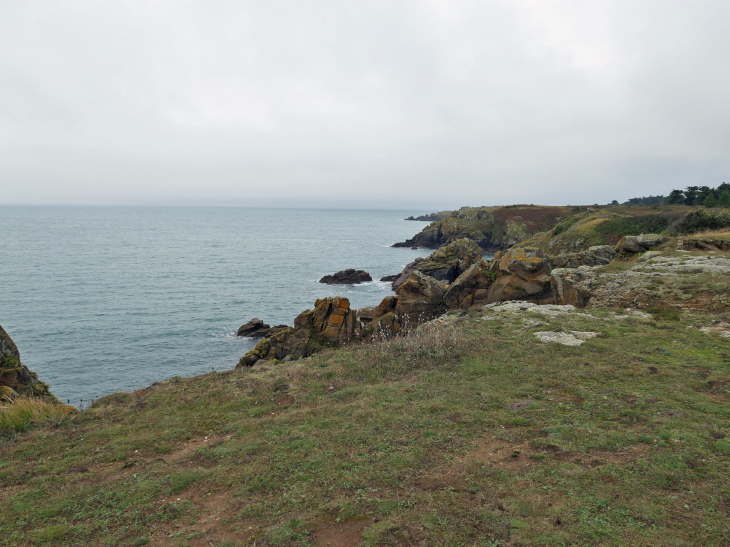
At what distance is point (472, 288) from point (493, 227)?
334 feet

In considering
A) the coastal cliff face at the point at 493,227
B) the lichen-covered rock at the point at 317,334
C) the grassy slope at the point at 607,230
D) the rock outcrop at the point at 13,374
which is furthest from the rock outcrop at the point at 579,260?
the coastal cliff face at the point at 493,227

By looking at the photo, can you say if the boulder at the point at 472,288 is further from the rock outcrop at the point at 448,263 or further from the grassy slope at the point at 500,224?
the grassy slope at the point at 500,224

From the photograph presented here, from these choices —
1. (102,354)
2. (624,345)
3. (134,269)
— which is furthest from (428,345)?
(134,269)

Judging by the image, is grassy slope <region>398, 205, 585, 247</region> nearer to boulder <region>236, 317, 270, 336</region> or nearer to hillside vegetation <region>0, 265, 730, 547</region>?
boulder <region>236, 317, 270, 336</region>

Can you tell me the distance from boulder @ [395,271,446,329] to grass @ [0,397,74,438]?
68.0 feet

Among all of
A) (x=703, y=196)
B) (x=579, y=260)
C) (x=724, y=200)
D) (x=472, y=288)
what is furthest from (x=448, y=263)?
(x=703, y=196)

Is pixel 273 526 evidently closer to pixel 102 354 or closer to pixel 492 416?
pixel 492 416

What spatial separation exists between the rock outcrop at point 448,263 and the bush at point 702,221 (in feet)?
98.4

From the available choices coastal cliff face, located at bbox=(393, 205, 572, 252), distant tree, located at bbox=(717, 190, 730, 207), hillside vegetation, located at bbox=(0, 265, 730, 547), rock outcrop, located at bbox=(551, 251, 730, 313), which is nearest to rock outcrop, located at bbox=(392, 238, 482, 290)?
rock outcrop, located at bbox=(551, 251, 730, 313)

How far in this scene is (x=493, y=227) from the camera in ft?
404

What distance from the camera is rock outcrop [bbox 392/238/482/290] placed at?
216 feet

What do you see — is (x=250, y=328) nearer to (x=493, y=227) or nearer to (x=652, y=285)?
(x=652, y=285)

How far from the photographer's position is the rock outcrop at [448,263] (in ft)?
216

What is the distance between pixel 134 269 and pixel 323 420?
75715mm
